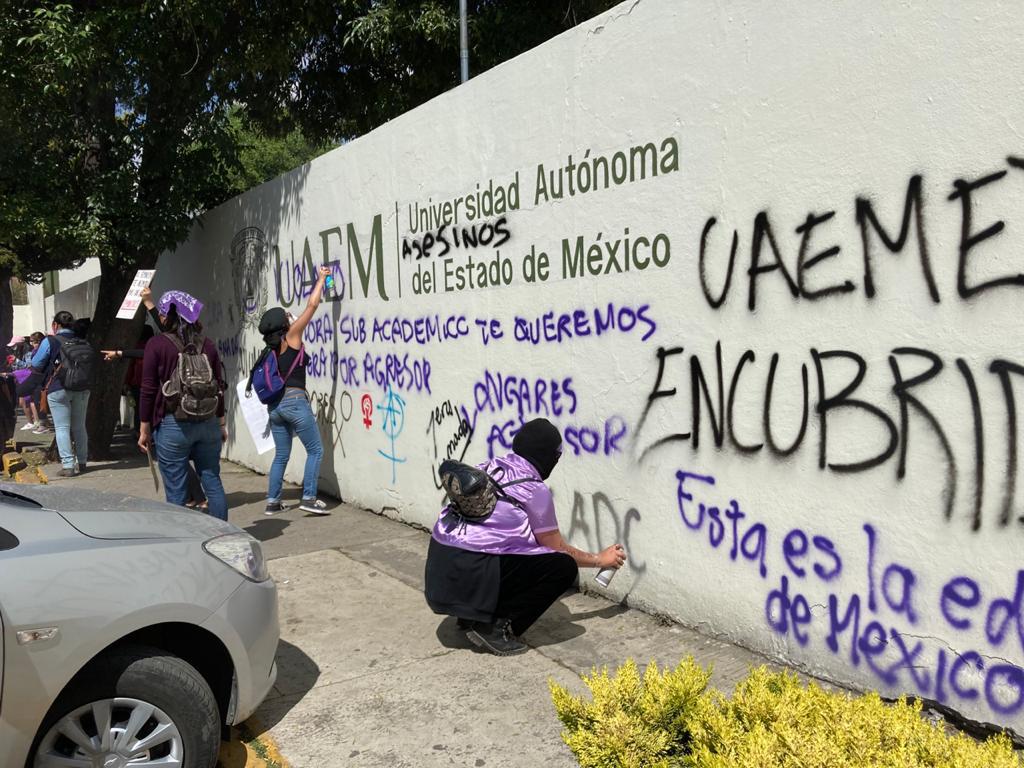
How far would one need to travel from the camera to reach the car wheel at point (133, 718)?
2.68 meters

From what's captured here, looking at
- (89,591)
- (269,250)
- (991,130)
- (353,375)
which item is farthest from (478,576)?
(269,250)

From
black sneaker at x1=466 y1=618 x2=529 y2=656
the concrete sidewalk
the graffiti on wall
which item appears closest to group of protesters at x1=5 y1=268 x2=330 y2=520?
the concrete sidewalk

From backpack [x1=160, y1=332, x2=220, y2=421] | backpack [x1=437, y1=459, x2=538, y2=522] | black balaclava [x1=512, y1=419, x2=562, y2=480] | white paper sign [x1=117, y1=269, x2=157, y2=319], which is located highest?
white paper sign [x1=117, y1=269, x2=157, y2=319]

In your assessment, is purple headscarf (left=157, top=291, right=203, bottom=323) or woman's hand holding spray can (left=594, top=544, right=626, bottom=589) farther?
purple headscarf (left=157, top=291, right=203, bottom=323)

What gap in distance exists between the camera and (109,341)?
10.3 metres

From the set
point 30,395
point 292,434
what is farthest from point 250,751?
point 30,395

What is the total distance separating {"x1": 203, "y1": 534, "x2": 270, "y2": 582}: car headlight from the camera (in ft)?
A: 10.6

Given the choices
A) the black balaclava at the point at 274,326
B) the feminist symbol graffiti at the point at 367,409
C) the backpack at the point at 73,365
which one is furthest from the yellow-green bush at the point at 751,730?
the backpack at the point at 73,365

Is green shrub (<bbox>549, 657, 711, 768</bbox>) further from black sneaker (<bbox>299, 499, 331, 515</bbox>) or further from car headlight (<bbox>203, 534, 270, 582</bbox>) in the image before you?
black sneaker (<bbox>299, 499, 331, 515</bbox>)

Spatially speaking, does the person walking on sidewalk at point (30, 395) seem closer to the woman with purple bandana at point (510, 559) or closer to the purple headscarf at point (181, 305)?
the purple headscarf at point (181, 305)

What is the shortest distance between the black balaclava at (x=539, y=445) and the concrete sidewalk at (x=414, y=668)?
0.90m

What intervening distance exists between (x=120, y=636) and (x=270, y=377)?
4.30 meters

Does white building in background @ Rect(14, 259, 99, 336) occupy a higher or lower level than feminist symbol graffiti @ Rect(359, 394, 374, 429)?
higher

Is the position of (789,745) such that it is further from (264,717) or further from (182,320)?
(182,320)
